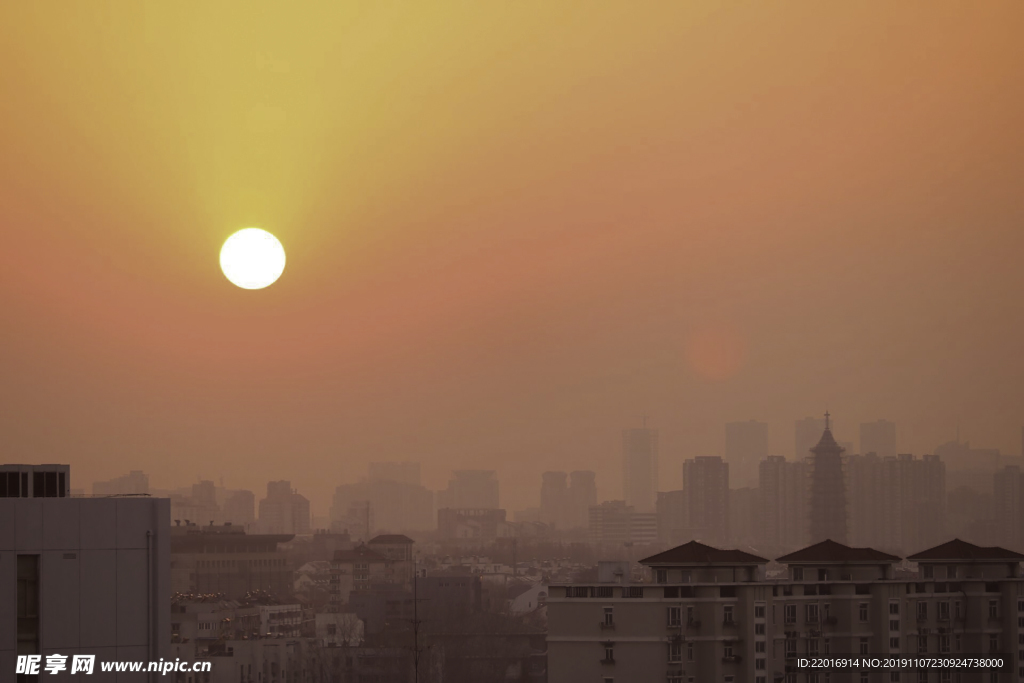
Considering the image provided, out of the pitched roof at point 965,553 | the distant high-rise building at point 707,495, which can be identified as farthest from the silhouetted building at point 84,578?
the distant high-rise building at point 707,495

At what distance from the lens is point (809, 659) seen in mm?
25438

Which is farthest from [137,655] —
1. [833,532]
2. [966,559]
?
[833,532]

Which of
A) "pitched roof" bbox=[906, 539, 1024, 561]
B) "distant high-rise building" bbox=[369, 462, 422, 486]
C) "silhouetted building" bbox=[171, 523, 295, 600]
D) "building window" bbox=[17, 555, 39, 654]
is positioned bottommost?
"silhouetted building" bbox=[171, 523, 295, 600]

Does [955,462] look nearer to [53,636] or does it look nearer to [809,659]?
[809,659]

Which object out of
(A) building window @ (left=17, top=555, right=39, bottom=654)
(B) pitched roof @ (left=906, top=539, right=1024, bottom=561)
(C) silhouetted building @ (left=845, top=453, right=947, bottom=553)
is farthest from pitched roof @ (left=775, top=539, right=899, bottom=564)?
(C) silhouetted building @ (left=845, top=453, right=947, bottom=553)

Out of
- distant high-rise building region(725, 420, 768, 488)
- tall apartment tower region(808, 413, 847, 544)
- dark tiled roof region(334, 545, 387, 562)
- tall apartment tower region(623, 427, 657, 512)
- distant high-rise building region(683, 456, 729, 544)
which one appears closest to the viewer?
dark tiled roof region(334, 545, 387, 562)

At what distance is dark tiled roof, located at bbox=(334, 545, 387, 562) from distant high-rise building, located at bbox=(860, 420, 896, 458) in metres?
42.9

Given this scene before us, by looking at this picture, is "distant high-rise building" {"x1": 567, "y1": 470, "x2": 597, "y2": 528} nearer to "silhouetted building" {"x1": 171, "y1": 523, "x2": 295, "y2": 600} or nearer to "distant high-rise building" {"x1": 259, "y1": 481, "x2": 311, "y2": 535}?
"distant high-rise building" {"x1": 259, "y1": 481, "x2": 311, "y2": 535}

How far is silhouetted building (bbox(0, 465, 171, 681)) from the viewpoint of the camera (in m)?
10.2

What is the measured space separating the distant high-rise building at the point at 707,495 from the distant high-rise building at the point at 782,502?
14.5 ft

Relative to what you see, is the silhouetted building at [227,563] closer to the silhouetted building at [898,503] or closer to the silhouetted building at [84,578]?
the silhouetted building at [898,503]

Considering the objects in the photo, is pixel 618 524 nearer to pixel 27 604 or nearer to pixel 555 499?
pixel 555 499

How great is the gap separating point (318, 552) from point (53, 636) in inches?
3670

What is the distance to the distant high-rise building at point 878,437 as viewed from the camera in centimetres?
10469
